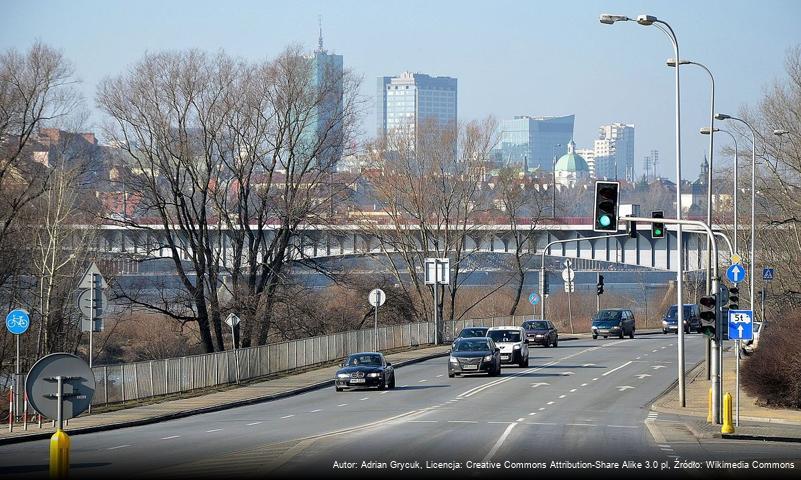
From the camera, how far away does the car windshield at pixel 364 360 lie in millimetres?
39812

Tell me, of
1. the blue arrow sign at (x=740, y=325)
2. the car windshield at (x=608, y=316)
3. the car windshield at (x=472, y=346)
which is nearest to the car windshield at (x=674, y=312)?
the car windshield at (x=608, y=316)

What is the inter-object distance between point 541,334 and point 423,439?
137 feet

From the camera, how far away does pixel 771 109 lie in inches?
2422

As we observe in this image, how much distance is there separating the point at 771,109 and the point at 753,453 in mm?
44174

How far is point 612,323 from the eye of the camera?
7056 cm

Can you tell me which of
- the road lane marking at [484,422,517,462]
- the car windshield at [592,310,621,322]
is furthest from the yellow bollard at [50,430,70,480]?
the car windshield at [592,310,621,322]

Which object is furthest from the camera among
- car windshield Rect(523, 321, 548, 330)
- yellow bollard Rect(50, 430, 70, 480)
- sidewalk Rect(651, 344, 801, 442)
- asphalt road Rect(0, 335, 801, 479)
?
car windshield Rect(523, 321, 548, 330)

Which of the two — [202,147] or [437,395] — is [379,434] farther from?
[202,147]

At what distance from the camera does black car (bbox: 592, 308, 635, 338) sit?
7069 cm

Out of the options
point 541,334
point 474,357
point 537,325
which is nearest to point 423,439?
point 474,357

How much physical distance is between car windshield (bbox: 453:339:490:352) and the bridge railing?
7413mm

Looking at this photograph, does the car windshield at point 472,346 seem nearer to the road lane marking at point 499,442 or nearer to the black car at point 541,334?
the road lane marking at point 499,442

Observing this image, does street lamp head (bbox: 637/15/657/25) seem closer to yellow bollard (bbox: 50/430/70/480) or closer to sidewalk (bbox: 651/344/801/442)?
sidewalk (bbox: 651/344/801/442)

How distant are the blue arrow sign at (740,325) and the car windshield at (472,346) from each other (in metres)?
17.8
